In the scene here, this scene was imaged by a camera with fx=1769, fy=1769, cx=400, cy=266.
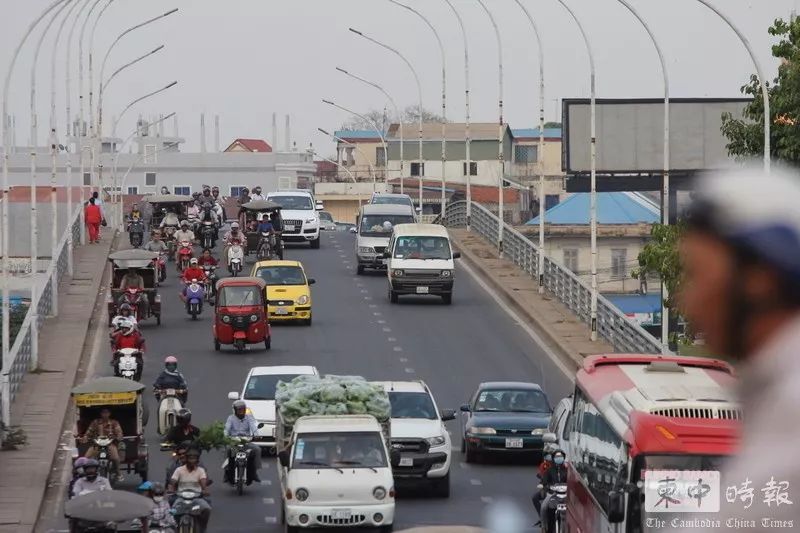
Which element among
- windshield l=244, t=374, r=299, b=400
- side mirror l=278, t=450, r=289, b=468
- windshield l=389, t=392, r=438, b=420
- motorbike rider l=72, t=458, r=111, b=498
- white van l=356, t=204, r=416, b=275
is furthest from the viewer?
white van l=356, t=204, r=416, b=275

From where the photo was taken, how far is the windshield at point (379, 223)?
57.2m

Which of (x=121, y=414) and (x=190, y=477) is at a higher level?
(x=121, y=414)

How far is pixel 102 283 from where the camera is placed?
170ft

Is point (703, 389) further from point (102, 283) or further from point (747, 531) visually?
point (102, 283)

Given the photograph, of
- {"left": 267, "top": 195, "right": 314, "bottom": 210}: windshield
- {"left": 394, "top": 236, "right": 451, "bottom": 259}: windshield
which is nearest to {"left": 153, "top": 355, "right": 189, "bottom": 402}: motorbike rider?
{"left": 394, "top": 236, "right": 451, "bottom": 259}: windshield

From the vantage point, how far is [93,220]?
2362 inches

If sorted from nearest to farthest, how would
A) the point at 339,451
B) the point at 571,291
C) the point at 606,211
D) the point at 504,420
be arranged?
the point at 339,451
the point at 504,420
the point at 571,291
the point at 606,211

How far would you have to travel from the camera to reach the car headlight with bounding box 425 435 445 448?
27.2 metres

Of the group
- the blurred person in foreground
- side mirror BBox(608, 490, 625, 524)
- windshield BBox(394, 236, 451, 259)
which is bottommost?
side mirror BBox(608, 490, 625, 524)

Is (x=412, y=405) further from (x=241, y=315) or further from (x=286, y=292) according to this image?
(x=286, y=292)

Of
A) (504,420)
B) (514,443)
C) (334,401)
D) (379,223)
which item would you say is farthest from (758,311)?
(379,223)

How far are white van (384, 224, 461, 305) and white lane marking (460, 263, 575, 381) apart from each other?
1.75m

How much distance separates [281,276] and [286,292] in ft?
2.10

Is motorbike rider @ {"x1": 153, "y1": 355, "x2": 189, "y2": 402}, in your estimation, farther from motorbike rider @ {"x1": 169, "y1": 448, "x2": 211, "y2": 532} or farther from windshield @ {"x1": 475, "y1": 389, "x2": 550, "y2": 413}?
motorbike rider @ {"x1": 169, "y1": 448, "x2": 211, "y2": 532}
